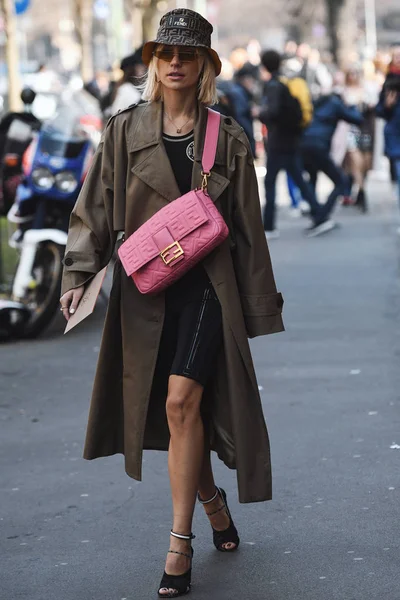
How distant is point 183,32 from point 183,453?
136 centimetres

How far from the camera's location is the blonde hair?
471 centimetres

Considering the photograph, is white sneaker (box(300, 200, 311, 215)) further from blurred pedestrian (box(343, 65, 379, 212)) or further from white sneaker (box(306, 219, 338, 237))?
white sneaker (box(306, 219, 338, 237))

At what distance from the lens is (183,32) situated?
4637mm

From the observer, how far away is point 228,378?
4672mm

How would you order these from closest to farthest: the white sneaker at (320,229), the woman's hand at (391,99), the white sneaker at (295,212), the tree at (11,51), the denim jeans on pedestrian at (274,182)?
1. the woman's hand at (391,99)
2. the denim jeans on pedestrian at (274,182)
3. the white sneaker at (320,229)
4. the white sneaker at (295,212)
5. the tree at (11,51)

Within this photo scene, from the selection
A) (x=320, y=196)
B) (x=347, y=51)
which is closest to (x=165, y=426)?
(x=320, y=196)

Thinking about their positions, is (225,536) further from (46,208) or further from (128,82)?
(128,82)

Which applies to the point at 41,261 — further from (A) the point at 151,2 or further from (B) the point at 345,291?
(A) the point at 151,2

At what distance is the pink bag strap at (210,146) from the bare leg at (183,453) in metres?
0.66

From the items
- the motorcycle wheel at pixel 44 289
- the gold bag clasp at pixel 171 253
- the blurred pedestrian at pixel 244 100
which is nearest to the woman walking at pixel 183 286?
the gold bag clasp at pixel 171 253

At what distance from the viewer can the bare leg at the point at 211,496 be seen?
4.94 m

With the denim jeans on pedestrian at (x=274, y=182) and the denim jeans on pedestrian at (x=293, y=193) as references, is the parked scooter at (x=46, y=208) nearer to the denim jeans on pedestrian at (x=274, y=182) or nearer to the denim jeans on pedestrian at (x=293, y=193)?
the denim jeans on pedestrian at (x=274, y=182)

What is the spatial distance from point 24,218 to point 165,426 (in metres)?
5.44

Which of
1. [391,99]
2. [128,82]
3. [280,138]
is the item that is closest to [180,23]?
[128,82]
